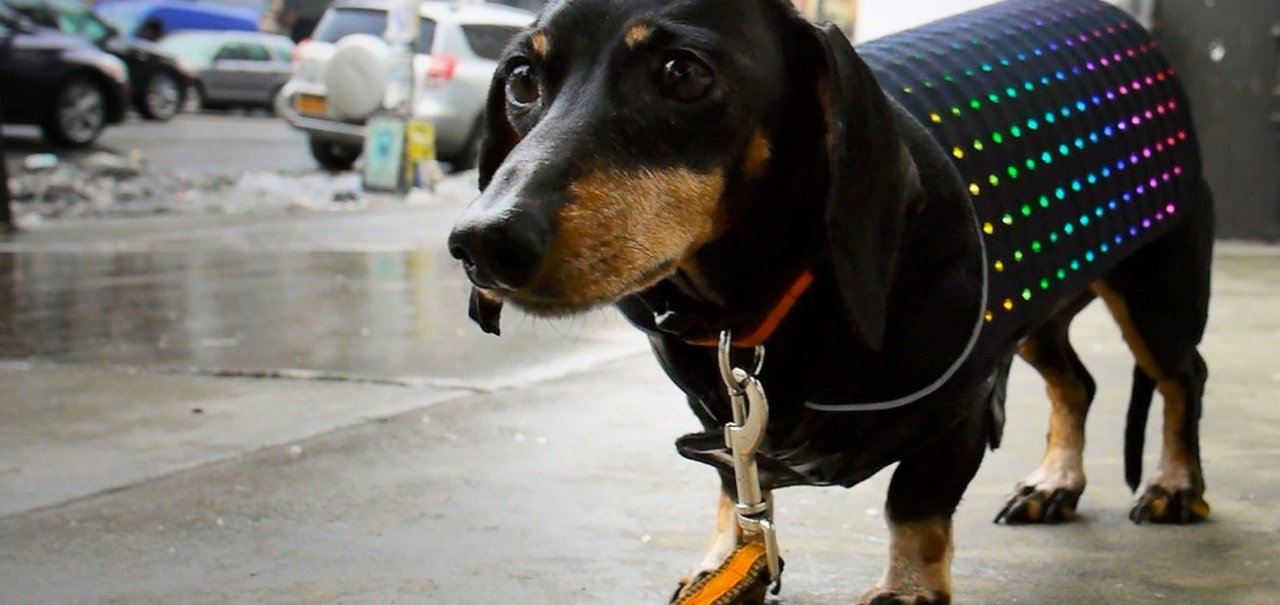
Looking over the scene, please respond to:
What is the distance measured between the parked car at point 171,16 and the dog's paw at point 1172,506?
24.5 m

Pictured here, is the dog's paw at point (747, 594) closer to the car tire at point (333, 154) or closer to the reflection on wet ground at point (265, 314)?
the reflection on wet ground at point (265, 314)

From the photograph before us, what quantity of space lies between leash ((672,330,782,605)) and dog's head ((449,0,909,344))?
218 millimetres

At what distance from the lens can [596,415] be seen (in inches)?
178

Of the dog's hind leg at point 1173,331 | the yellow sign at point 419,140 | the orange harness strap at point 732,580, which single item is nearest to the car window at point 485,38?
the yellow sign at point 419,140

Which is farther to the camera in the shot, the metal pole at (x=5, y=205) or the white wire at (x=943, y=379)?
the metal pole at (x=5, y=205)

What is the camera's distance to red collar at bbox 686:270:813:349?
236 cm

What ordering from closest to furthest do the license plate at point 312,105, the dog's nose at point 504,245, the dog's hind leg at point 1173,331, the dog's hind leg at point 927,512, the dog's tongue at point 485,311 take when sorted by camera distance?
1. the dog's nose at point 504,245
2. the dog's tongue at point 485,311
3. the dog's hind leg at point 927,512
4. the dog's hind leg at point 1173,331
5. the license plate at point 312,105

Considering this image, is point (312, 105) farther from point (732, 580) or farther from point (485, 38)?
point (732, 580)

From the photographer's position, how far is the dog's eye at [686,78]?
2121 mm

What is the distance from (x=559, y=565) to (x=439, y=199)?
9765mm

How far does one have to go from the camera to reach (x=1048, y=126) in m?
2.97

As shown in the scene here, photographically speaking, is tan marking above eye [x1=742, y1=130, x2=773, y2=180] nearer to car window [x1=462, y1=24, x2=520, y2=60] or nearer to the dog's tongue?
the dog's tongue

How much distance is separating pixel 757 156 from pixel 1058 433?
168 centimetres

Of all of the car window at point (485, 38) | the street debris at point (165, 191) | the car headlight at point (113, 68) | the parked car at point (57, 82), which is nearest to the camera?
the street debris at point (165, 191)
